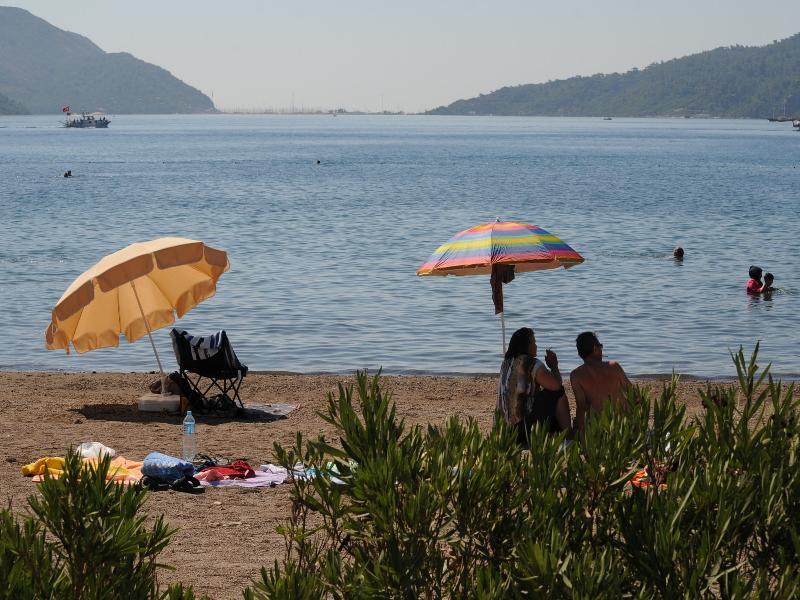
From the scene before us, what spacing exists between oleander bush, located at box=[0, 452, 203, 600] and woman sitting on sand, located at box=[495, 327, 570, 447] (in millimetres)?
5318

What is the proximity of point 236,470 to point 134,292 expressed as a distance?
3.78 meters

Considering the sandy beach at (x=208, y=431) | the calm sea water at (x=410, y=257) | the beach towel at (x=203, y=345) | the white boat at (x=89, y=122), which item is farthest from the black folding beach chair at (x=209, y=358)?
the white boat at (x=89, y=122)

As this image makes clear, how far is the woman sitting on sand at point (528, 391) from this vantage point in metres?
8.91

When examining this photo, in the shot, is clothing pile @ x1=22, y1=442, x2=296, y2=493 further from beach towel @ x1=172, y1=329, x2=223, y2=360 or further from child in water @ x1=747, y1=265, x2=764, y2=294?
child in water @ x1=747, y1=265, x2=764, y2=294

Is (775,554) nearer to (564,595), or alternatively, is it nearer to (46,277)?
(564,595)

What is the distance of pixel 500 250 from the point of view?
32.2 feet

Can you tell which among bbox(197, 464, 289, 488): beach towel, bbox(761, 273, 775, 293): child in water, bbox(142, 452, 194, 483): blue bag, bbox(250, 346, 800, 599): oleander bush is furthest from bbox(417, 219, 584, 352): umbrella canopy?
bbox(761, 273, 775, 293): child in water

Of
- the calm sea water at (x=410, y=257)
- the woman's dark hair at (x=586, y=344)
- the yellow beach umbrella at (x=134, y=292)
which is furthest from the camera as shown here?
the calm sea water at (x=410, y=257)

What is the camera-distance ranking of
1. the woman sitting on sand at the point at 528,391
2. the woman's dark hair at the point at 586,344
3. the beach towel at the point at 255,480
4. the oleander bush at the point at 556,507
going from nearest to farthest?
the oleander bush at the point at 556,507
the beach towel at the point at 255,480
the woman sitting on sand at the point at 528,391
the woman's dark hair at the point at 586,344

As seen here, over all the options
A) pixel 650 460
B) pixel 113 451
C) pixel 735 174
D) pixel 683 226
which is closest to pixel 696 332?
pixel 113 451

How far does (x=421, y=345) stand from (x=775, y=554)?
44.6ft

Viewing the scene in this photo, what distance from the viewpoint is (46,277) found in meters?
25.7

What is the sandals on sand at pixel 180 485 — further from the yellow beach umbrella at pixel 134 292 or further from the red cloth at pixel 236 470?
the yellow beach umbrella at pixel 134 292

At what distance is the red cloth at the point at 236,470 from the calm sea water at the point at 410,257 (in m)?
6.68
